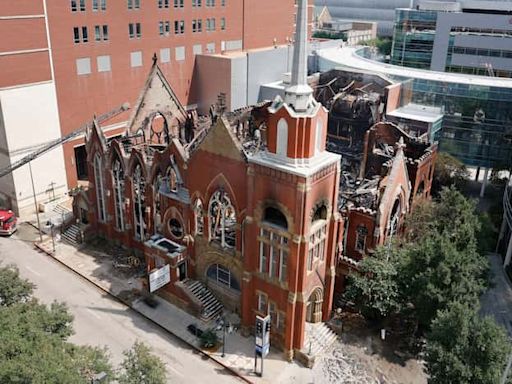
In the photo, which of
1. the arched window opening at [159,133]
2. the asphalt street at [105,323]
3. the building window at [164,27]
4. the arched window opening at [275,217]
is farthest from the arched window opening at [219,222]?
the building window at [164,27]

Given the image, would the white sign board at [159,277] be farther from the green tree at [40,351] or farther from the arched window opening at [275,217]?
the arched window opening at [275,217]

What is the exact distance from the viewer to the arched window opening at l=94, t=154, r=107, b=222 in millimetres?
48844

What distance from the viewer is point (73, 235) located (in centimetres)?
5169

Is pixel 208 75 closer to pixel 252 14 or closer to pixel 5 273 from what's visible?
pixel 252 14

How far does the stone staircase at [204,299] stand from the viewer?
39938mm

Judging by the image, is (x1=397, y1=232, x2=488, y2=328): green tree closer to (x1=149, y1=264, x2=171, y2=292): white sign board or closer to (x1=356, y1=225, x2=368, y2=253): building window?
(x1=356, y1=225, x2=368, y2=253): building window

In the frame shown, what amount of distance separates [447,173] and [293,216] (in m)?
36.1

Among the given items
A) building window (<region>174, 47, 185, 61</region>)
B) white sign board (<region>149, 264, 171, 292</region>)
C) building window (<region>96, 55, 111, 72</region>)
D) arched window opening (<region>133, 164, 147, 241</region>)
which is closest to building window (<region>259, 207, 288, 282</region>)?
white sign board (<region>149, 264, 171, 292</region>)

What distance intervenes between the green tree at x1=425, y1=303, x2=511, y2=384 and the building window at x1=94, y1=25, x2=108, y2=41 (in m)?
53.1

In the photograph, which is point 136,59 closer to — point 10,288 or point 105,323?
point 105,323

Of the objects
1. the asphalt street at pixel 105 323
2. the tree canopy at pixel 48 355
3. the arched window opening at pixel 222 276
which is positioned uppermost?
the tree canopy at pixel 48 355

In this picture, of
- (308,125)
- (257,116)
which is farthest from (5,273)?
(257,116)

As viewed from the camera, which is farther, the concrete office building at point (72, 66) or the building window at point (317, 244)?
the concrete office building at point (72, 66)

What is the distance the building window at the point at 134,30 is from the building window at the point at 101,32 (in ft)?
13.5
